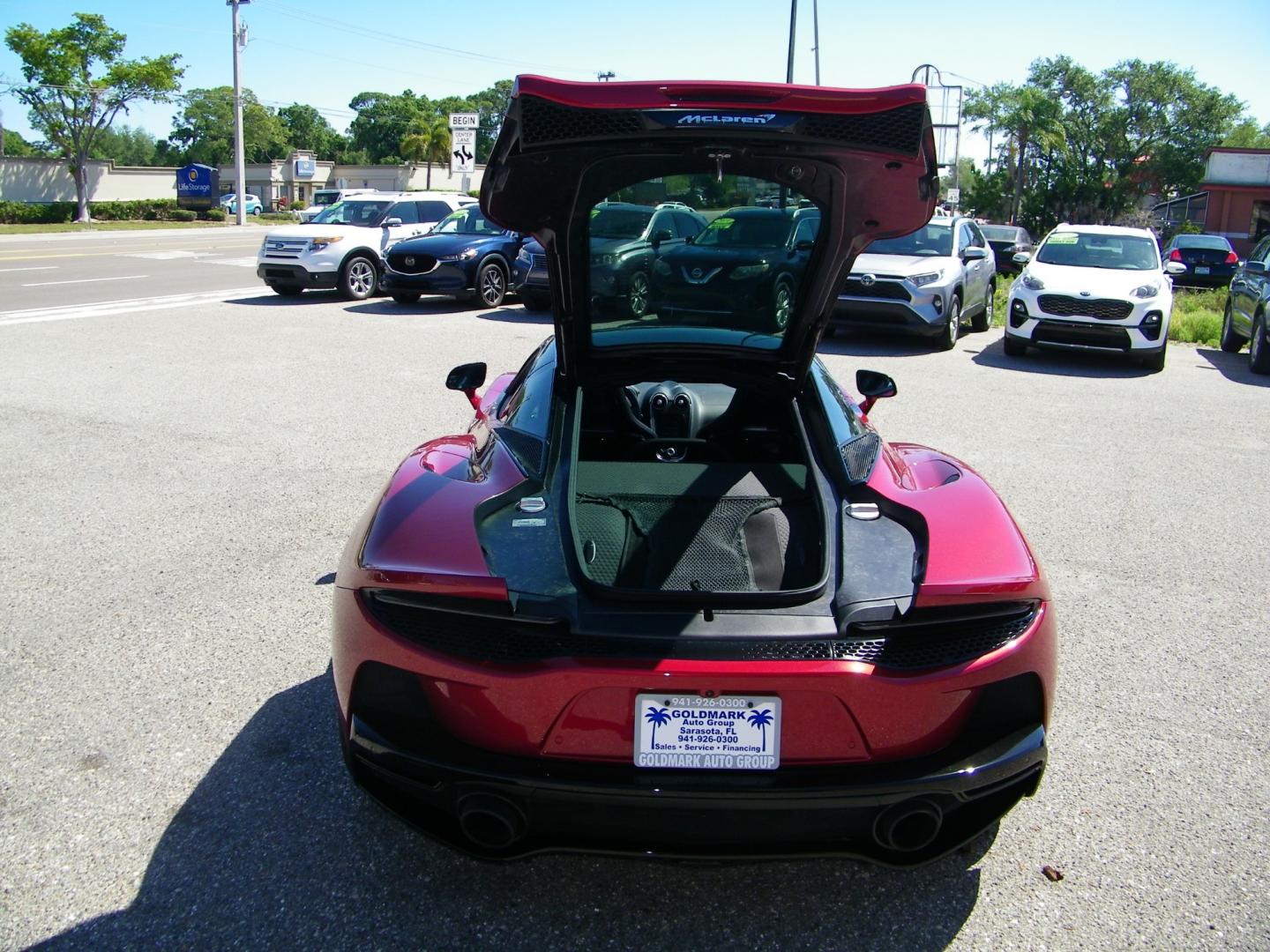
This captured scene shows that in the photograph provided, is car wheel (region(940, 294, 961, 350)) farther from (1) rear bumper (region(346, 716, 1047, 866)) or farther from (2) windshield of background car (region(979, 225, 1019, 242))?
(2) windshield of background car (region(979, 225, 1019, 242))

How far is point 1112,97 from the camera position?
203ft

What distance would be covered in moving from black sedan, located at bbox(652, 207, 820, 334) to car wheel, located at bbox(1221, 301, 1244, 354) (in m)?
13.1

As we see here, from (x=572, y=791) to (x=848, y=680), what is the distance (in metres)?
0.65

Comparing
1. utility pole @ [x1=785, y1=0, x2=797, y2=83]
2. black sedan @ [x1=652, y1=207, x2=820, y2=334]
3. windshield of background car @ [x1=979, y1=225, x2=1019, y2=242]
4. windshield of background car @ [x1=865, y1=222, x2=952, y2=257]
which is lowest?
black sedan @ [x1=652, y1=207, x2=820, y2=334]

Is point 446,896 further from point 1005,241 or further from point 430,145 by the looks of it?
point 430,145

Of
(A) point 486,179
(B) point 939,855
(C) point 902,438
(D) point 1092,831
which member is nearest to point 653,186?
(A) point 486,179

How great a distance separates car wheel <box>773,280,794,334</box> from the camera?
3.50m

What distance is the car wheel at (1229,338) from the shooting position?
1423 cm

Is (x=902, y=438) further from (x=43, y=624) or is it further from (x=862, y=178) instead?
(x=43, y=624)

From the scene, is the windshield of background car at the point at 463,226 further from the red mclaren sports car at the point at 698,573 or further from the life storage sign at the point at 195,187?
the life storage sign at the point at 195,187

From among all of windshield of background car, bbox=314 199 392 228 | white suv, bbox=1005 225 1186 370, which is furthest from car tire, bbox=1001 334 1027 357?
windshield of background car, bbox=314 199 392 228

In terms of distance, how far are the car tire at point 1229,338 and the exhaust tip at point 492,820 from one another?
14753mm

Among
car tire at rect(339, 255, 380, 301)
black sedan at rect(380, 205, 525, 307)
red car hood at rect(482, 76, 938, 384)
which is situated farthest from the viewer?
car tire at rect(339, 255, 380, 301)

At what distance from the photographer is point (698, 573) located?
2961 mm
